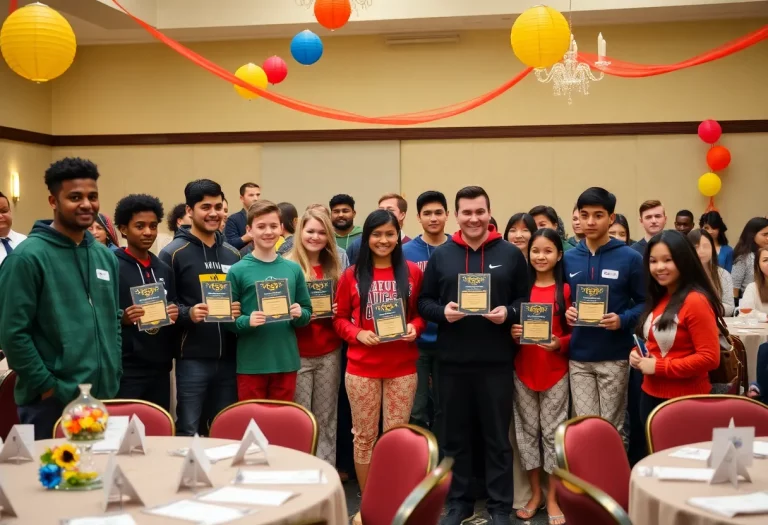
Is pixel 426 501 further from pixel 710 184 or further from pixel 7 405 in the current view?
pixel 710 184

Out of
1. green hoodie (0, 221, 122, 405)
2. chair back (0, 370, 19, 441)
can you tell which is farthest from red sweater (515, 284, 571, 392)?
chair back (0, 370, 19, 441)

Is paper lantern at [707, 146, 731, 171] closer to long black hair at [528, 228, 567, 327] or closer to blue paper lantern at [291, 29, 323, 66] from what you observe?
blue paper lantern at [291, 29, 323, 66]

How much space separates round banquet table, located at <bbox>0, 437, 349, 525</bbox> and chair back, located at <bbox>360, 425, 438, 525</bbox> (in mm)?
267

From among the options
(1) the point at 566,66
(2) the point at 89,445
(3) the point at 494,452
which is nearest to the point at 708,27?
(1) the point at 566,66

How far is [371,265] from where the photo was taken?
4.83 metres

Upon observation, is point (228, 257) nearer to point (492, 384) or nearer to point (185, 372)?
point (185, 372)

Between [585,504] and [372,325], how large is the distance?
2.39 m

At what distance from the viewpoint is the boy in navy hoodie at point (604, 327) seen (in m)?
4.65

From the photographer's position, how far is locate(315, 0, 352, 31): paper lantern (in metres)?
7.50

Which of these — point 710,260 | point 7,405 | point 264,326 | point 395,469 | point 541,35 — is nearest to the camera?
point 395,469

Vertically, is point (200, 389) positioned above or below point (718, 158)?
below

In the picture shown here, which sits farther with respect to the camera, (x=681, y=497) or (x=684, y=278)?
(x=684, y=278)

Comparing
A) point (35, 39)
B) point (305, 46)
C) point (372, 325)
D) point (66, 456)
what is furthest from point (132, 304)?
point (305, 46)

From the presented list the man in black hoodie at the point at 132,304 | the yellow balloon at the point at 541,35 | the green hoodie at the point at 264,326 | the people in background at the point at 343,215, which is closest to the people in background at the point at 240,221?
the people in background at the point at 343,215
